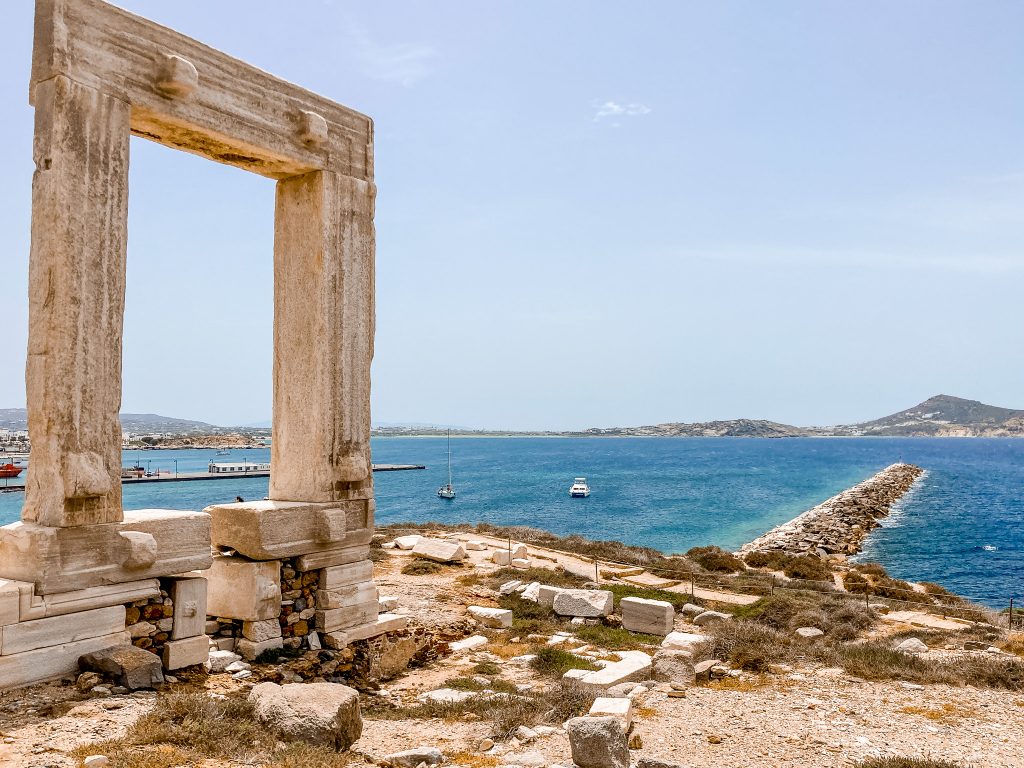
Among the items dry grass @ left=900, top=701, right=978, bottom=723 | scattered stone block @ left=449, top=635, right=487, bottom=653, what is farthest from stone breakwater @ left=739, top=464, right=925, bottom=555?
dry grass @ left=900, top=701, right=978, bottom=723

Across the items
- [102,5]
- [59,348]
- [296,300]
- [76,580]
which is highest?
[102,5]

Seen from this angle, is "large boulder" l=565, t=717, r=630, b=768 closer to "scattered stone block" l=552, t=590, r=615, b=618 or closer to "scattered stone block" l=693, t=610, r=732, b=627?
"scattered stone block" l=552, t=590, r=615, b=618

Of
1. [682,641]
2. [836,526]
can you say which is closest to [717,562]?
[682,641]

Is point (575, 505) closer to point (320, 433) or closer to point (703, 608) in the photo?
point (703, 608)

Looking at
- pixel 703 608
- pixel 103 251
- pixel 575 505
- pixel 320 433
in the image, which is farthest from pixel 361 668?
pixel 575 505

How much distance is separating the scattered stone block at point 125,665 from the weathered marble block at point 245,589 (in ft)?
4.26

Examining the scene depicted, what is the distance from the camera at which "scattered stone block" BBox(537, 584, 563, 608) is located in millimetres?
13453

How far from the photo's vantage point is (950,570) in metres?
30.8

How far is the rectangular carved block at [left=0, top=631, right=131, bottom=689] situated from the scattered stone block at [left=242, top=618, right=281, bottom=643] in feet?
5.04

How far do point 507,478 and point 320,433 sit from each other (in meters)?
86.4

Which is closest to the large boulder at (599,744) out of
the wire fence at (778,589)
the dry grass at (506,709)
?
the dry grass at (506,709)

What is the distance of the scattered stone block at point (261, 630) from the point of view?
298 inches

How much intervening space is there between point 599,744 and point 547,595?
26.5 ft

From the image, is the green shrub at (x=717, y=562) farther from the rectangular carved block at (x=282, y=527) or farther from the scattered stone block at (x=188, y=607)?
the scattered stone block at (x=188, y=607)
